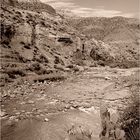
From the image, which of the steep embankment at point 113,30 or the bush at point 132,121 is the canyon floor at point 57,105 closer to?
the bush at point 132,121

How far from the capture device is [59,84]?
13.1 metres

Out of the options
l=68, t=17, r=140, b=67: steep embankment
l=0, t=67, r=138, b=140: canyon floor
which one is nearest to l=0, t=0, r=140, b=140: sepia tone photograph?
l=0, t=67, r=138, b=140: canyon floor

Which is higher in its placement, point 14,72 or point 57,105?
point 14,72

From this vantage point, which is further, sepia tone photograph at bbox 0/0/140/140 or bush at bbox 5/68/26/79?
bush at bbox 5/68/26/79

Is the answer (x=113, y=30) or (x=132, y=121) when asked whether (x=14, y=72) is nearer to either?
(x=132, y=121)

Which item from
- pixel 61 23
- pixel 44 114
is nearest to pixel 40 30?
pixel 61 23

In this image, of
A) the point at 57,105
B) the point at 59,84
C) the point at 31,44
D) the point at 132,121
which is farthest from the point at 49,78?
the point at 132,121

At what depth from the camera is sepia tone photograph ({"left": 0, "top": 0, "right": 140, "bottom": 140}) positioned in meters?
7.26

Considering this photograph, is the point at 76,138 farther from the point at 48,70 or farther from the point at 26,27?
the point at 26,27

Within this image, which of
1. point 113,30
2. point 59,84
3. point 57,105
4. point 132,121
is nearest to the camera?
point 132,121

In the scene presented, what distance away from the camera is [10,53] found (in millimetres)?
14969

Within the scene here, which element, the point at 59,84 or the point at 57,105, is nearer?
the point at 57,105

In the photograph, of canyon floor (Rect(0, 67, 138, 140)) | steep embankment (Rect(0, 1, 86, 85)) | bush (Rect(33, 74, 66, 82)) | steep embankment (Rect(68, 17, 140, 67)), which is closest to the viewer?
canyon floor (Rect(0, 67, 138, 140))

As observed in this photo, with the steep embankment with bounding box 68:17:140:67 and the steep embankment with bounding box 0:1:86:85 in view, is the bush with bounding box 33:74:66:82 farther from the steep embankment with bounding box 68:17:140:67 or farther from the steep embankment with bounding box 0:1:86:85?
the steep embankment with bounding box 68:17:140:67
